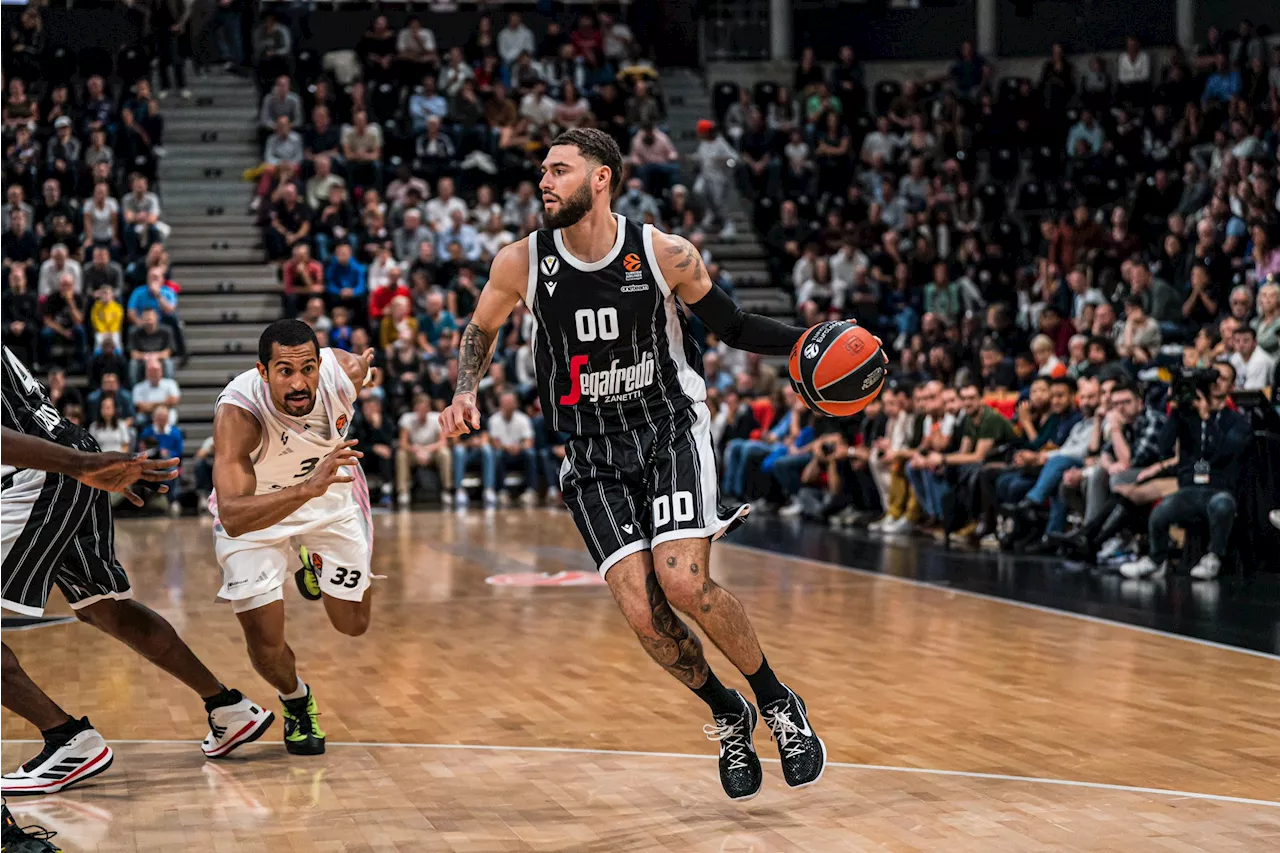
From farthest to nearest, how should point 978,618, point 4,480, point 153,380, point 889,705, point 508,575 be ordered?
point 153,380, point 508,575, point 978,618, point 889,705, point 4,480

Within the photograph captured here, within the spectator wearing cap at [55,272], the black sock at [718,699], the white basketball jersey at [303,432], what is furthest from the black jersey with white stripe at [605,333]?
the spectator wearing cap at [55,272]

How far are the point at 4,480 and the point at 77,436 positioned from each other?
0.29 metres

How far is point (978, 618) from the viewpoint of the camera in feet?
29.1

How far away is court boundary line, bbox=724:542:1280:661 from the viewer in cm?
768

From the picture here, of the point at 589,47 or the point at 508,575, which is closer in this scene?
the point at 508,575

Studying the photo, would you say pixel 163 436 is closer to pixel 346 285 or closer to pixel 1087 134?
pixel 346 285

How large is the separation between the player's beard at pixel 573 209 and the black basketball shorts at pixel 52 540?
70.3 inches

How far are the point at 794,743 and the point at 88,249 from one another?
15.0 meters

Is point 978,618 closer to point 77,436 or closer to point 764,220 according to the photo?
point 77,436

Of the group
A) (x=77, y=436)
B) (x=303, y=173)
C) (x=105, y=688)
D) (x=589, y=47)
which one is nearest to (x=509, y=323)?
(x=303, y=173)

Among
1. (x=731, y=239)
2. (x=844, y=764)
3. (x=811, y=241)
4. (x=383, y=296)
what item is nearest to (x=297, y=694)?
(x=844, y=764)

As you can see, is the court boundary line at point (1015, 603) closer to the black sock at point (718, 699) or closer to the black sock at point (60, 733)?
the black sock at point (718, 699)

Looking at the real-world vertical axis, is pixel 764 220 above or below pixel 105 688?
above

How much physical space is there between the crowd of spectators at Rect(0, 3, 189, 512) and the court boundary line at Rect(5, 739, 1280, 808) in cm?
1027
